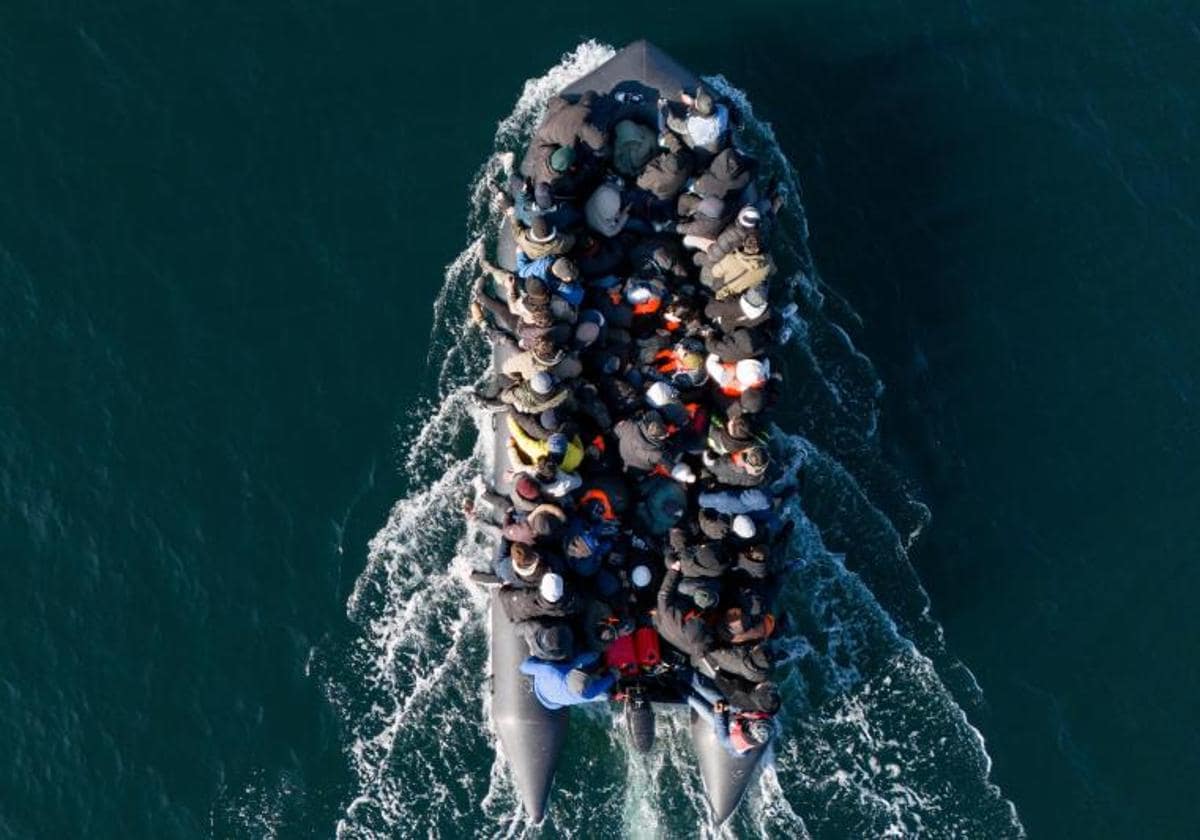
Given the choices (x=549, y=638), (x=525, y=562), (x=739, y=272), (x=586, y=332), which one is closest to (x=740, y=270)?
(x=739, y=272)

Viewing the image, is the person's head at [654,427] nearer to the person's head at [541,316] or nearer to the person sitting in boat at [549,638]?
the person's head at [541,316]

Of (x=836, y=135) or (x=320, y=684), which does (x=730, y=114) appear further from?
(x=320, y=684)

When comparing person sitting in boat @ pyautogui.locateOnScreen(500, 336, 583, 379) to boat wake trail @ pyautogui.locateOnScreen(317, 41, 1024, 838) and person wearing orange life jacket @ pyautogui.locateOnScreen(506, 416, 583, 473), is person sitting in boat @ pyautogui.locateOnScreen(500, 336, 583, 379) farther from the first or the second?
boat wake trail @ pyautogui.locateOnScreen(317, 41, 1024, 838)

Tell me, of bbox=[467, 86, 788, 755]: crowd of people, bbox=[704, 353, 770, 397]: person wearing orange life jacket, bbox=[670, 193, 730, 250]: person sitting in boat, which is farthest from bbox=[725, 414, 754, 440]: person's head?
bbox=[670, 193, 730, 250]: person sitting in boat

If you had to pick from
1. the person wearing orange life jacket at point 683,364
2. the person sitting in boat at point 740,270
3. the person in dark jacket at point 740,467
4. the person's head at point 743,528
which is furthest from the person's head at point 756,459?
the person sitting in boat at point 740,270

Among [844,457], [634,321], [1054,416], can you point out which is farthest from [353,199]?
[1054,416]

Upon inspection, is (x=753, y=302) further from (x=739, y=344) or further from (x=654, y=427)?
(x=654, y=427)
